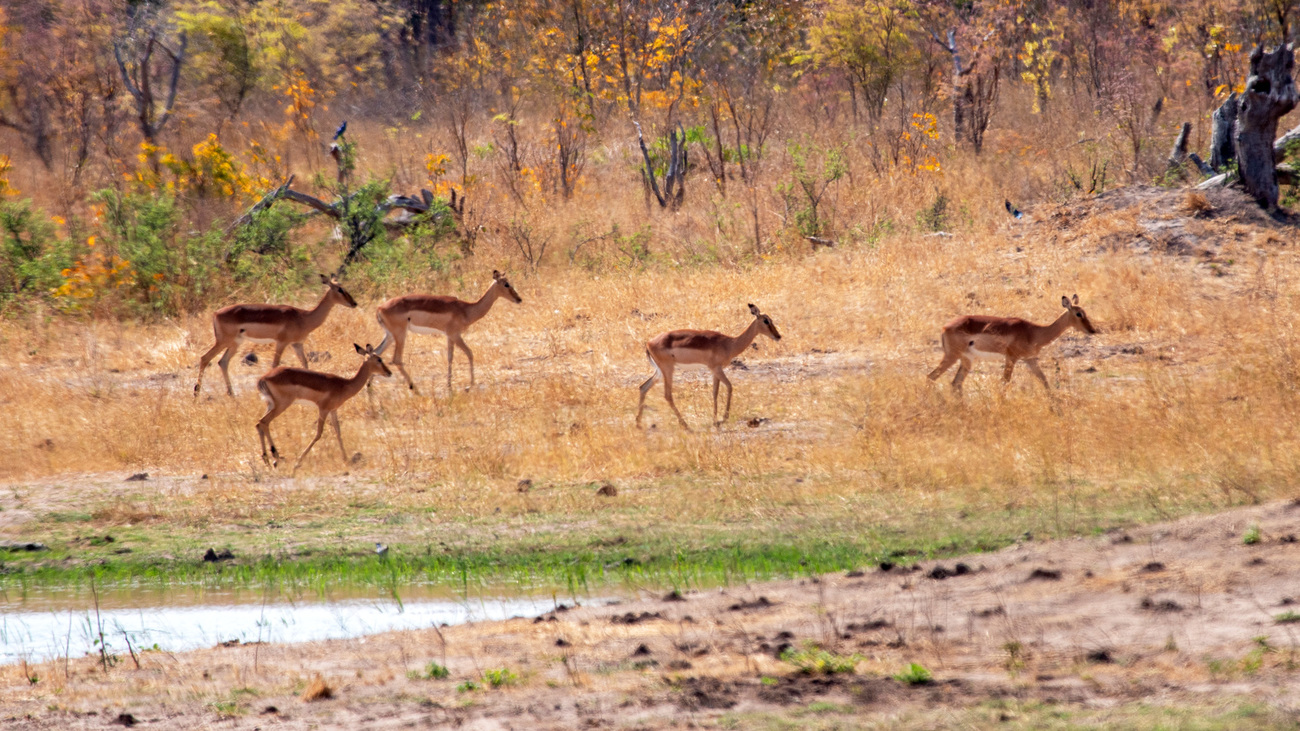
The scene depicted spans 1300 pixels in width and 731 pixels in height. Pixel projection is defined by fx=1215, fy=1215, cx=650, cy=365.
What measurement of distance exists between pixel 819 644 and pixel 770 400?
20.3 feet

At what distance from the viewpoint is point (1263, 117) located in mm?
15492

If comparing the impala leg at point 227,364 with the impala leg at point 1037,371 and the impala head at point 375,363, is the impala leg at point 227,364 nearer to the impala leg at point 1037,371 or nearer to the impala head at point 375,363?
the impala head at point 375,363

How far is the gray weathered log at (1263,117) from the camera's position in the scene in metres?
15.3

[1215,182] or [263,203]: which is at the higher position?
[263,203]

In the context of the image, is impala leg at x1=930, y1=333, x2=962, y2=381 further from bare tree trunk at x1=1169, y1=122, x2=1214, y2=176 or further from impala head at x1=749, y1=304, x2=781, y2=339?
bare tree trunk at x1=1169, y1=122, x2=1214, y2=176

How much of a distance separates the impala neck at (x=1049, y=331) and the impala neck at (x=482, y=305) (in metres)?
6.20

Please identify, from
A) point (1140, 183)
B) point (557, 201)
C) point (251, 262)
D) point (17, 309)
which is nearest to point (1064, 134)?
point (1140, 183)

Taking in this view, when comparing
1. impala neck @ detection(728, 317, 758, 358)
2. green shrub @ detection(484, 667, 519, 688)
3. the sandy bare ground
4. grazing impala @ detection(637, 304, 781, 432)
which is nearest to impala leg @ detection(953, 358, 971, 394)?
impala neck @ detection(728, 317, 758, 358)

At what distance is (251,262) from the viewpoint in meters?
17.5

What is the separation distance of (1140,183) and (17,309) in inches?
609

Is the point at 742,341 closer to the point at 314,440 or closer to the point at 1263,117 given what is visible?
the point at 314,440

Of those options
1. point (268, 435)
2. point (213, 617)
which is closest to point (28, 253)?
point (268, 435)

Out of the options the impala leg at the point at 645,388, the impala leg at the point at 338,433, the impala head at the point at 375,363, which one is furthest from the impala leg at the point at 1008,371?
the impala leg at the point at 338,433

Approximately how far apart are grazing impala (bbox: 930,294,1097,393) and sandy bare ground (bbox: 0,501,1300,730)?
15.0ft
